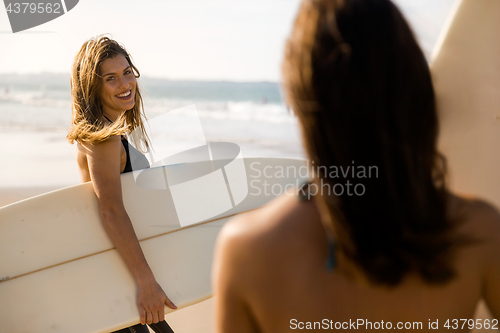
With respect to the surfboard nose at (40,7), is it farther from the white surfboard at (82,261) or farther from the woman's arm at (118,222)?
the woman's arm at (118,222)

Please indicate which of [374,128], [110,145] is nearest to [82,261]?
[110,145]

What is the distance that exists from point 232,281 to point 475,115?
1.29m

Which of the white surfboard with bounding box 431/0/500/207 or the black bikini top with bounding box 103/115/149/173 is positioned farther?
the black bikini top with bounding box 103/115/149/173

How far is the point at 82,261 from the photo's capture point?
217 centimetres

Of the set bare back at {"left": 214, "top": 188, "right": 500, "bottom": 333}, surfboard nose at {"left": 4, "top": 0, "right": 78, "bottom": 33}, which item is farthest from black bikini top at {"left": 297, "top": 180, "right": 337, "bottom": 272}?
surfboard nose at {"left": 4, "top": 0, "right": 78, "bottom": 33}

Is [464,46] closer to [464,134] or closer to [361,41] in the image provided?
[464,134]

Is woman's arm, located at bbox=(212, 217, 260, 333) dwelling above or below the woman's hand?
above

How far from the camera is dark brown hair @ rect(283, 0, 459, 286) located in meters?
0.58

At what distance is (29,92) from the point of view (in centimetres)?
1648

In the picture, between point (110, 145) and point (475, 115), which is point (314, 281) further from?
point (110, 145)

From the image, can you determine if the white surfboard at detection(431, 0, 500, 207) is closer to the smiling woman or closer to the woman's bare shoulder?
the woman's bare shoulder

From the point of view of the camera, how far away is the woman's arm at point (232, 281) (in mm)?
623

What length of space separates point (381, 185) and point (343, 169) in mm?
64

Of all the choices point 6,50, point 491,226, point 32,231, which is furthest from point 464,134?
point 6,50
